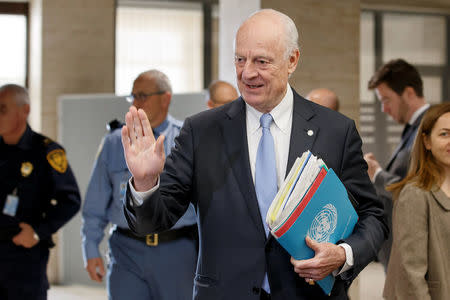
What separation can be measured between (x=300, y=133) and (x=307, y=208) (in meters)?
0.27

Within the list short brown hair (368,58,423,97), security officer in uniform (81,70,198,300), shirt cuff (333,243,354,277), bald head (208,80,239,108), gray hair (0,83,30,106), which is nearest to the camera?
shirt cuff (333,243,354,277)

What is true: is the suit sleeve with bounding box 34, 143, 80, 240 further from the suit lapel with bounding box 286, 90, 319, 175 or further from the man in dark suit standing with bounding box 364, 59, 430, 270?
the suit lapel with bounding box 286, 90, 319, 175

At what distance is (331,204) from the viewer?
177 cm

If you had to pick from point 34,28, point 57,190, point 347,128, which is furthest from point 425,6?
point 347,128

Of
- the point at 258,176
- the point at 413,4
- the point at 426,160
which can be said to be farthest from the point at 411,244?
the point at 413,4

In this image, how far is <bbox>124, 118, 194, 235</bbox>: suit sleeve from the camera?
1.69 metres

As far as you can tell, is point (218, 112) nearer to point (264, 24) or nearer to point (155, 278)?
point (264, 24)

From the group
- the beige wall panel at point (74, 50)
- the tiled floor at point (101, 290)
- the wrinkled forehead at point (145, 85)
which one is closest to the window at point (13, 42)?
the beige wall panel at point (74, 50)

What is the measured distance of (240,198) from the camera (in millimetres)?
1832

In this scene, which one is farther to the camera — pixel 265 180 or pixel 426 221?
pixel 426 221

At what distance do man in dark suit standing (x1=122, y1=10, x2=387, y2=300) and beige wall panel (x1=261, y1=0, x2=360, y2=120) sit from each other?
3.16 m

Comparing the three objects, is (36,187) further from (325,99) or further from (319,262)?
→ (319,262)

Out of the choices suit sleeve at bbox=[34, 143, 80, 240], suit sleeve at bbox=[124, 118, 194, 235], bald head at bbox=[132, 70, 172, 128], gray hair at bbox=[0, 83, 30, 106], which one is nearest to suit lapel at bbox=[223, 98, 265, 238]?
suit sleeve at bbox=[124, 118, 194, 235]

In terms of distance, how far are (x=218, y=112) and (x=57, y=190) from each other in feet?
6.27
